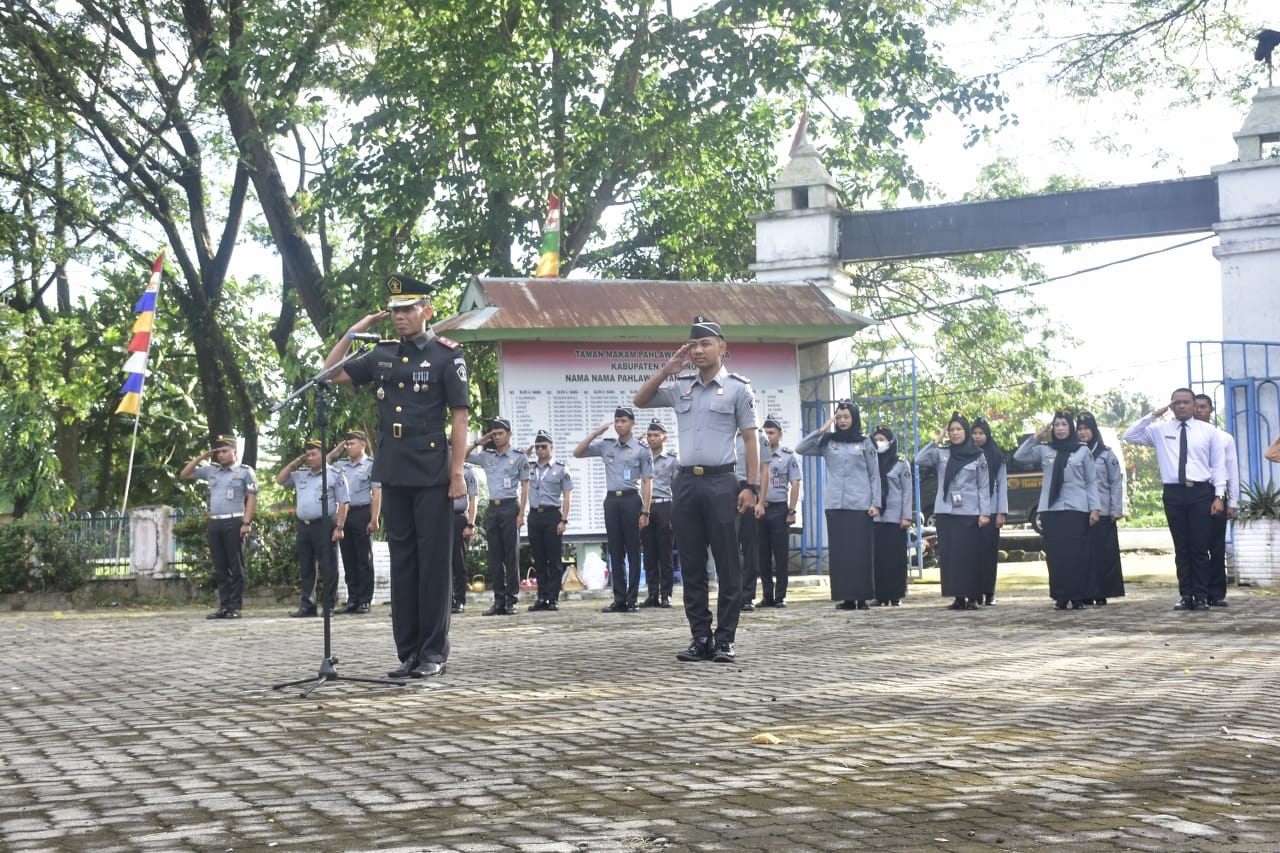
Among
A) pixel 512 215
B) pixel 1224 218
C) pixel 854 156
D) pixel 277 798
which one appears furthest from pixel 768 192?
pixel 277 798

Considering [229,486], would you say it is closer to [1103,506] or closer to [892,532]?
[892,532]

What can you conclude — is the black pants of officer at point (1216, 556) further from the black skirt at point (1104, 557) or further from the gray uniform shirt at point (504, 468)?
the gray uniform shirt at point (504, 468)

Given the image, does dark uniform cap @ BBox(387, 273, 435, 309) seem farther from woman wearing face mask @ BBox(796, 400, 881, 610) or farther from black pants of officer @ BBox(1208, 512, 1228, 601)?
black pants of officer @ BBox(1208, 512, 1228, 601)

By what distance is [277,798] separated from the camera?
15.9 feet

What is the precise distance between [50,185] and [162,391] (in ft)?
24.8

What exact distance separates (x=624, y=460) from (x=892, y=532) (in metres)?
2.75

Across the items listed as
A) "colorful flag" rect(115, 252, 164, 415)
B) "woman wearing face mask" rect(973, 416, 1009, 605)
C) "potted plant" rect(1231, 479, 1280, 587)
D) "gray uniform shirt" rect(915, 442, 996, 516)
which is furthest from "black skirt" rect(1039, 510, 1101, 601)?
"colorful flag" rect(115, 252, 164, 415)

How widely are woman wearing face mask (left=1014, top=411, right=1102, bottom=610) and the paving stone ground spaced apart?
12.2 ft

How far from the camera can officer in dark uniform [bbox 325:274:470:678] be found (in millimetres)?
8164

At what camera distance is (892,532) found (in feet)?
50.7

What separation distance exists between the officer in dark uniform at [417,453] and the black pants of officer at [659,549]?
7276mm

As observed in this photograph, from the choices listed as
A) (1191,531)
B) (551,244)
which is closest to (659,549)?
(1191,531)

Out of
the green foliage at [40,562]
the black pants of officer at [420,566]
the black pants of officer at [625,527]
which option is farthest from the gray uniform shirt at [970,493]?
the green foliage at [40,562]

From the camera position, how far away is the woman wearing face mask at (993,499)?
48.2 ft
